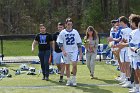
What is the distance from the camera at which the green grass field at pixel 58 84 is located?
1153 cm

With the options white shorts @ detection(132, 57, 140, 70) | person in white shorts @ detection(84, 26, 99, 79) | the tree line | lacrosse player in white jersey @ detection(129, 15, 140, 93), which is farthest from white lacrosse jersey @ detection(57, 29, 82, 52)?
the tree line

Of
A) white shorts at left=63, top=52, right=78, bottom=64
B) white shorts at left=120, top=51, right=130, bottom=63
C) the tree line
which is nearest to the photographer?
white shorts at left=120, top=51, right=130, bottom=63

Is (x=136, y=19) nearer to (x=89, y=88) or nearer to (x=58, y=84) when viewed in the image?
(x=89, y=88)

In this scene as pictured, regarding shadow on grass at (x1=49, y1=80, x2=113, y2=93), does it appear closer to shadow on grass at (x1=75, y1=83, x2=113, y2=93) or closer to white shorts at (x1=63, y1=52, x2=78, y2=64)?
shadow on grass at (x1=75, y1=83, x2=113, y2=93)

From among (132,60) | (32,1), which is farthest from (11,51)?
(32,1)

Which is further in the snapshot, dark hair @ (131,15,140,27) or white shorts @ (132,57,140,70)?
dark hair @ (131,15,140,27)

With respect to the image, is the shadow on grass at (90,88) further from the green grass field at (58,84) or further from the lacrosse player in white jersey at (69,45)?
the lacrosse player in white jersey at (69,45)

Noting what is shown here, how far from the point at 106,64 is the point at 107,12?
25.5 meters

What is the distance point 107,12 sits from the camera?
142ft

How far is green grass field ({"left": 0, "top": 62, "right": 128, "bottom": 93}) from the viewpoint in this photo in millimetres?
11531

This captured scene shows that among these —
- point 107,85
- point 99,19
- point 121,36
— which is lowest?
point 107,85

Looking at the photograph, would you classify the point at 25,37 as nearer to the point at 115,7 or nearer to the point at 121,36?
the point at 121,36

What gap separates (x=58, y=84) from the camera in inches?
A: 499

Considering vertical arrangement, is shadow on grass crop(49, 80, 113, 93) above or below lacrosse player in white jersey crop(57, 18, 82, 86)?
below
